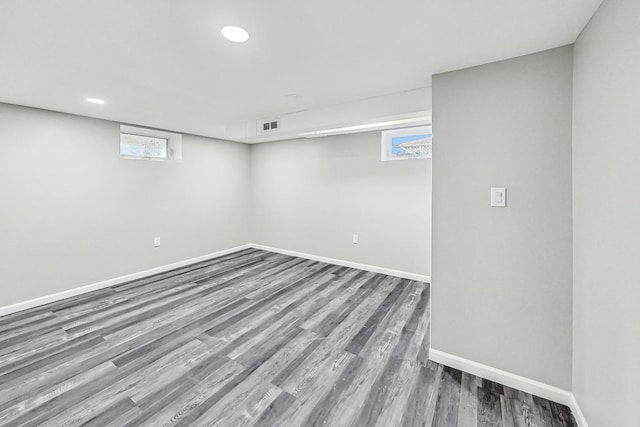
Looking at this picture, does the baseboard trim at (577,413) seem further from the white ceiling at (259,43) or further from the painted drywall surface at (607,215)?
the white ceiling at (259,43)

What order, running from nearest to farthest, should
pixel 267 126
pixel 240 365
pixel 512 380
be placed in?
pixel 512 380, pixel 240 365, pixel 267 126

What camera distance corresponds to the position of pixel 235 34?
160cm

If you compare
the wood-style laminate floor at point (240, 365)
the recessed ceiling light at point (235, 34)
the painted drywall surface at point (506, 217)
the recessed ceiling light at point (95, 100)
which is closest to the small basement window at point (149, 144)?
the recessed ceiling light at point (95, 100)

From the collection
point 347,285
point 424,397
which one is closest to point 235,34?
point 424,397

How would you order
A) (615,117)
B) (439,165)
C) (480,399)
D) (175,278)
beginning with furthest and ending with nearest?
(175,278) → (439,165) → (480,399) → (615,117)

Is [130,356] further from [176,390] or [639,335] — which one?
[639,335]

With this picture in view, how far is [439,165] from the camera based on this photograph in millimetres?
2111

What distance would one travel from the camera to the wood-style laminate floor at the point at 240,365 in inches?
64.9

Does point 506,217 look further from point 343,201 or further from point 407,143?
point 343,201

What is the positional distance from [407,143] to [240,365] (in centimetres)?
344

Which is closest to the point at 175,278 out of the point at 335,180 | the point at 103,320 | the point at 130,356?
the point at 103,320

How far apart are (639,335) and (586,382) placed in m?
0.72

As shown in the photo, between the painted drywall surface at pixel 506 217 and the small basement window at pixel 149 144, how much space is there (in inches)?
159

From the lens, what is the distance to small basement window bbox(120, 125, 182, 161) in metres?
3.95
